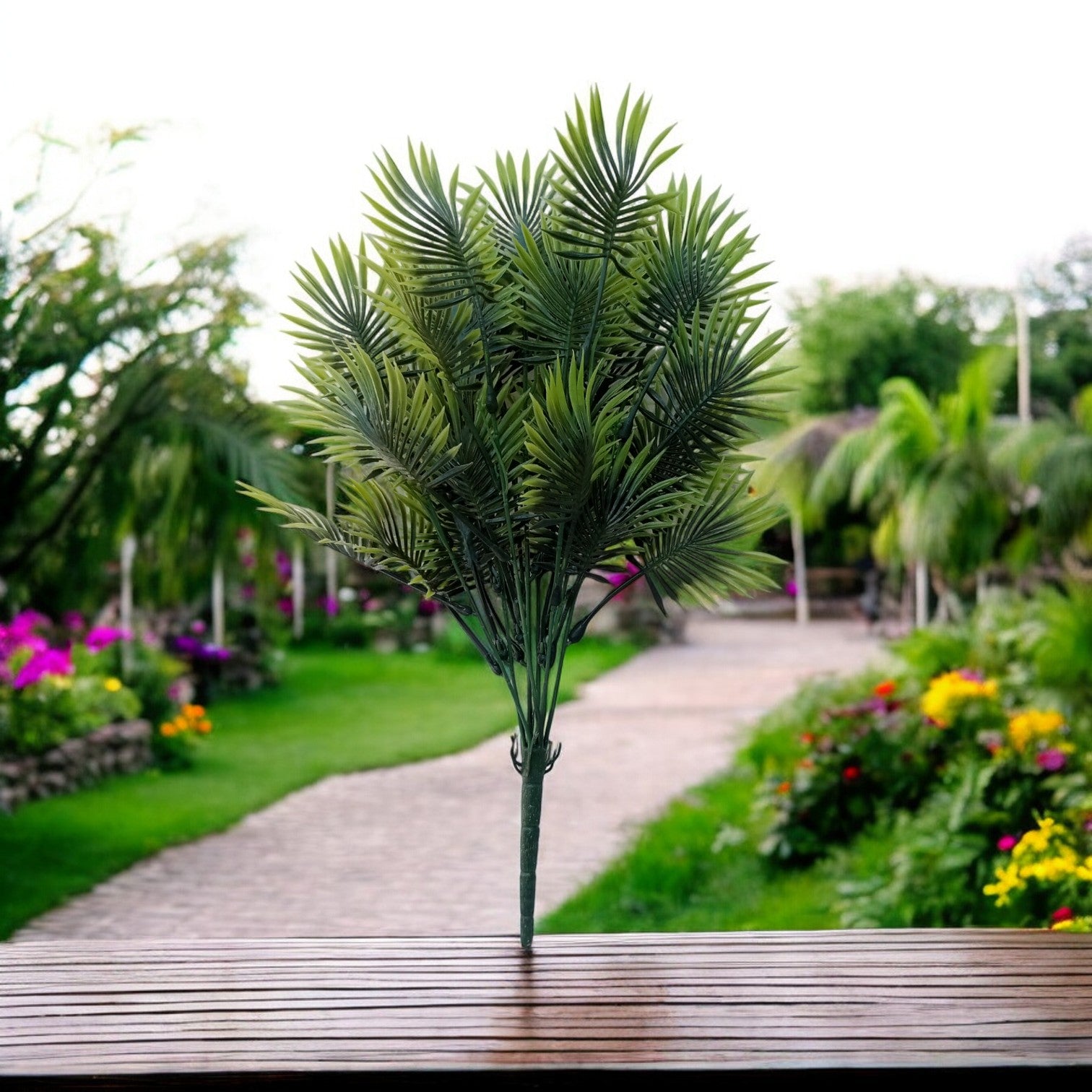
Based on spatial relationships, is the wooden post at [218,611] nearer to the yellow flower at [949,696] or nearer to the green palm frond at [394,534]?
the yellow flower at [949,696]

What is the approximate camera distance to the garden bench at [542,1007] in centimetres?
171

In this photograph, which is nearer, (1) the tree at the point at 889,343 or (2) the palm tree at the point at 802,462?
(2) the palm tree at the point at 802,462

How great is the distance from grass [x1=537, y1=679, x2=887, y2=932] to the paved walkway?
0.71 ft

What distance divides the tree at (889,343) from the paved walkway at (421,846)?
15070 millimetres

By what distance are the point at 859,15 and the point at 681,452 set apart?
4832 millimetres

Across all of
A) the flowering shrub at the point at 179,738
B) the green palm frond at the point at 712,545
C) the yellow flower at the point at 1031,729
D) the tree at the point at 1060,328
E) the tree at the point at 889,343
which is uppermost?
A: the tree at the point at 889,343

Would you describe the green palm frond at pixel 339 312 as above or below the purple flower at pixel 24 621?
above

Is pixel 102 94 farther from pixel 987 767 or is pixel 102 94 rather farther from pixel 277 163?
pixel 987 767

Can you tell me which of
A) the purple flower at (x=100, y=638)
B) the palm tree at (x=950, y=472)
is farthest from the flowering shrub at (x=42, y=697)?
the palm tree at (x=950, y=472)

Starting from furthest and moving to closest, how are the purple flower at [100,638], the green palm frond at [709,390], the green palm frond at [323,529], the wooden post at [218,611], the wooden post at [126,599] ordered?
the wooden post at [218,611]
the wooden post at [126,599]
the purple flower at [100,638]
the green palm frond at [323,529]
the green palm frond at [709,390]

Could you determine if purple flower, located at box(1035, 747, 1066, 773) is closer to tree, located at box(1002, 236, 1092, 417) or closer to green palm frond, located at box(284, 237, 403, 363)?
green palm frond, located at box(284, 237, 403, 363)

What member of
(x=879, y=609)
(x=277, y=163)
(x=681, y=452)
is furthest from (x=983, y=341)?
(x=681, y=452)

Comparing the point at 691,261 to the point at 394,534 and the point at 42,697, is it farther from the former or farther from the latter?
the point at 42,697

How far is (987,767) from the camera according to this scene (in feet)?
14.0
